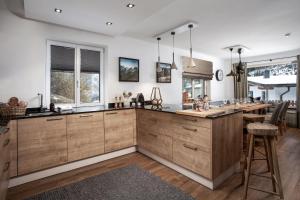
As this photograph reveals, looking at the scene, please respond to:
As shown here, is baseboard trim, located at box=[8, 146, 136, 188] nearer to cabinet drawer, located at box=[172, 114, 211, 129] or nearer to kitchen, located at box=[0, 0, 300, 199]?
kitchen, located at box=[0, 0, 300, 199]

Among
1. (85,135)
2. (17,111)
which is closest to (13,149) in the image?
(17,111)

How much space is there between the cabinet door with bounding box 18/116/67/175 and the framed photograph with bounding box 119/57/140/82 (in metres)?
1.55

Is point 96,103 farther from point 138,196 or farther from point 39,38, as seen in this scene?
point 138,196

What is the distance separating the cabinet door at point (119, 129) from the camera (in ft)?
9.41

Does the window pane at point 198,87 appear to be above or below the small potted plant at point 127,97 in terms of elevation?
above

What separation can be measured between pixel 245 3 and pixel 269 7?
43 centimetres

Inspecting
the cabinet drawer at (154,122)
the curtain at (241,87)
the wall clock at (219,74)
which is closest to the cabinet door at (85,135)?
the cabinet drawer at (154,122)

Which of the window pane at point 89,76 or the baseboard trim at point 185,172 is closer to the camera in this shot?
the baseboard trim at point 185,172

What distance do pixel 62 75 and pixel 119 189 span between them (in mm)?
2203

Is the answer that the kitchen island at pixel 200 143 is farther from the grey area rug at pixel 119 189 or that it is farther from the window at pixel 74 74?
the window at pixel 74 74

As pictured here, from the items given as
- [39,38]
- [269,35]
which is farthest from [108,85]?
[269,35]

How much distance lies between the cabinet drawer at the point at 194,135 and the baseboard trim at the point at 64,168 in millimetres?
1224

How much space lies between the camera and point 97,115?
8.99 feet

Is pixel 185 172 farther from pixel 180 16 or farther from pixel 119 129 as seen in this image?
pixel 180 16
